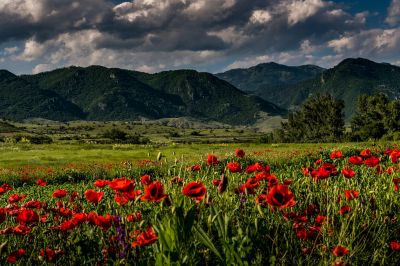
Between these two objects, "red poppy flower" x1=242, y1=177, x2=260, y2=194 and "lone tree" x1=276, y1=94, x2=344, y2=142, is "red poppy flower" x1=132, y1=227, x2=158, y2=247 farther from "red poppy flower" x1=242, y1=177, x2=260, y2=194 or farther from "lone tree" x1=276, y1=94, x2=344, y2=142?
"lone tree" x1=276, y1=94, x2=344, y2=142

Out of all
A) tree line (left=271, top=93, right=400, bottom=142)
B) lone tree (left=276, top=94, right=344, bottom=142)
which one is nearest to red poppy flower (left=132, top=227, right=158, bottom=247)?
tree line (left=271, top=93, right=400, bottom=142)

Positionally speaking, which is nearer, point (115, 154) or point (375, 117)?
point (115, 154)

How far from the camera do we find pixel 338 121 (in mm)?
119375

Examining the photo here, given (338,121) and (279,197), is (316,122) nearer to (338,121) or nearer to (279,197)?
(338,121)

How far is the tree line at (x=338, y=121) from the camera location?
323 feet

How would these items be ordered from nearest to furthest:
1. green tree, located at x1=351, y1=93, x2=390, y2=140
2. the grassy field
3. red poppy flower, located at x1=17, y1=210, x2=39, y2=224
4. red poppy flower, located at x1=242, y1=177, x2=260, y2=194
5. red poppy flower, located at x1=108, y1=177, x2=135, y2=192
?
red poppy flower, located at x1=108, y1=177, x2=135, y2=192 → red poppy flower, located at x1=17, y1=210, x2=39, y2=224 → red poppy flower, located at x1=242, y1=177, x2=260, y2=194 → the grassy field → green tree, located at x1=351, y1=93, x2=390, y2=140

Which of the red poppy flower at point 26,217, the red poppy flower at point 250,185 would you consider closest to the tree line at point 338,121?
the red poppy flower at point 250,185

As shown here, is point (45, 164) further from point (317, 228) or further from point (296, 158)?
point (317, 228)

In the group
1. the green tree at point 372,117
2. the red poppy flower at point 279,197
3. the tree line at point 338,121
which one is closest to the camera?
the red poppy flower at point 279,197

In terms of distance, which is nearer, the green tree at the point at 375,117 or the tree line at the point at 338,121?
the green tree at the point at 375,117

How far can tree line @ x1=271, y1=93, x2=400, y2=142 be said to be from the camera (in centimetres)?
9856

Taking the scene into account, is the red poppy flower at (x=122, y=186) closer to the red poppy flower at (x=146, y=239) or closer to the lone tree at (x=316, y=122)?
the red poppy flower at (x=146, y=239)

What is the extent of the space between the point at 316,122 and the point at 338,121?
1096cm

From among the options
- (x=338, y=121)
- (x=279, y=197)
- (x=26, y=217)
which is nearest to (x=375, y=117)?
(x=338, y=121)
